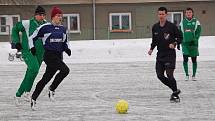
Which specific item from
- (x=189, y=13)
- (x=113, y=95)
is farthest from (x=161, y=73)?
(x=189, y=13)

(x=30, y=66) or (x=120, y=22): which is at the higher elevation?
(x=120, y=22)

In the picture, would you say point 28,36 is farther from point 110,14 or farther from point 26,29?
point 110,14

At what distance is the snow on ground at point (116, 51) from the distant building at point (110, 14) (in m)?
8.73

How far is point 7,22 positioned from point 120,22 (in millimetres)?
7746

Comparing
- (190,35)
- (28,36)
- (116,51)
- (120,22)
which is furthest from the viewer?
(120,22)

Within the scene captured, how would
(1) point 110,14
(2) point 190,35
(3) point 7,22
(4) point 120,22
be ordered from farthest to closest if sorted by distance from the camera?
1. (3) point 7,22
2. (4) point 120,22
3. (1) point 110,14
4. (2) point 190,35

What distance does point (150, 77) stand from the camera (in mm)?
16391

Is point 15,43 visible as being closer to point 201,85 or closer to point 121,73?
point 201,85

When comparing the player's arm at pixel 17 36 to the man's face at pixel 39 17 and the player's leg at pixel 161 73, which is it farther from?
the player's leg at pixel 161 73

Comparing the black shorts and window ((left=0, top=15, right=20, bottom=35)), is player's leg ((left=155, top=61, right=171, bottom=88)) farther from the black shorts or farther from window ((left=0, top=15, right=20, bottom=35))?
window ((left=0, top=15, right=20, bottom=35))

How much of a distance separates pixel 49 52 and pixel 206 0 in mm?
28389

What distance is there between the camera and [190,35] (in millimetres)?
14805

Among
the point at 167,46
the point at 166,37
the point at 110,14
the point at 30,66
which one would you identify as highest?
the point at 110,14

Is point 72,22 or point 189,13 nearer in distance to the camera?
point 189,13
